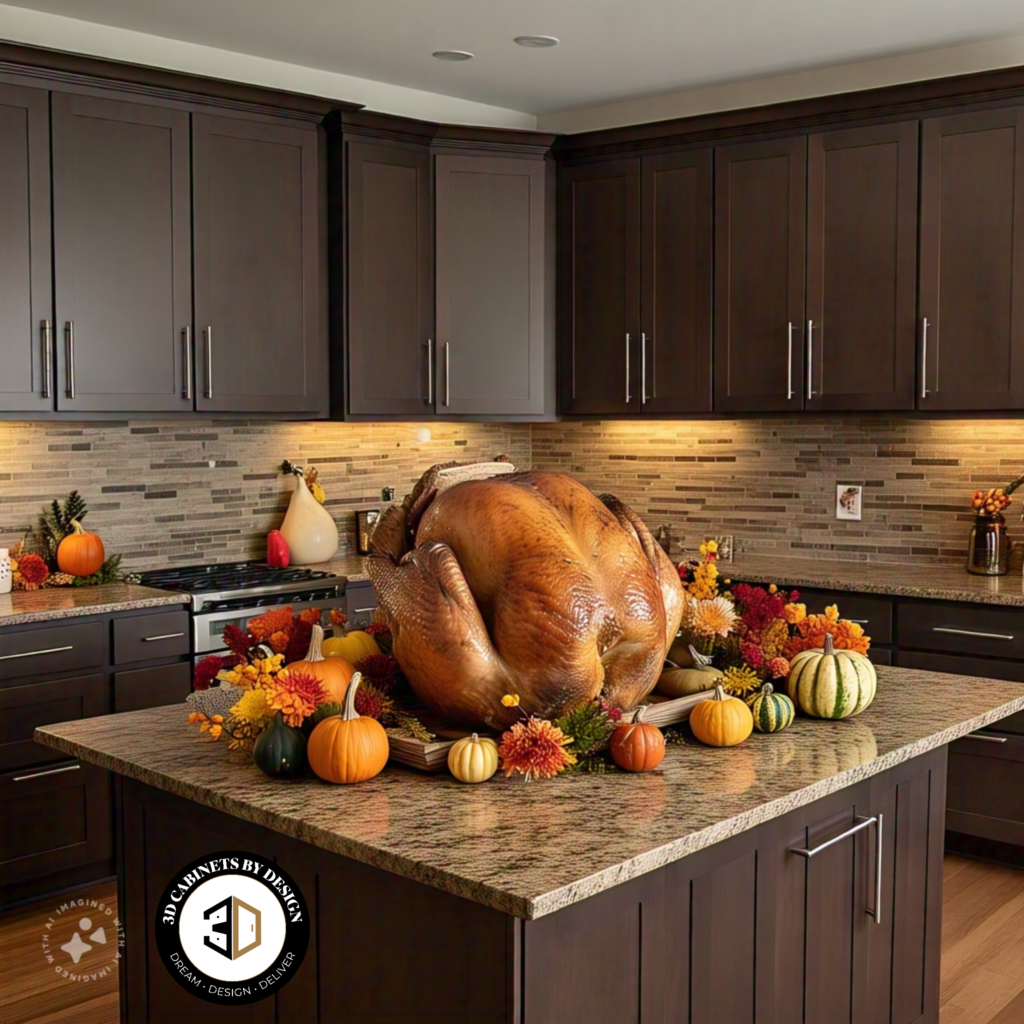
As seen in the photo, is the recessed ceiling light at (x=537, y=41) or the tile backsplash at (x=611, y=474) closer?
the recessed ceiling light at (x=537, y=41)

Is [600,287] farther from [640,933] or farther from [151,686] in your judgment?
[640,933]

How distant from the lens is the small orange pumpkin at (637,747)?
204 centimetres

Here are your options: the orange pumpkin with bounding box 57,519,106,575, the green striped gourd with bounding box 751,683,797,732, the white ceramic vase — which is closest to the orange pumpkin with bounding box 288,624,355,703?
the green striped gourd with bounding box 751,683,797,732

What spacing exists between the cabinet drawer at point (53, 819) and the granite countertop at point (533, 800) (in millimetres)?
1513

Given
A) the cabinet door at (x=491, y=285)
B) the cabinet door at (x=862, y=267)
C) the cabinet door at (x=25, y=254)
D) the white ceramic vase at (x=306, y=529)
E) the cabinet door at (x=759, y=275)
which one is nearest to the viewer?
the cabinet door at (x=25, y=254)

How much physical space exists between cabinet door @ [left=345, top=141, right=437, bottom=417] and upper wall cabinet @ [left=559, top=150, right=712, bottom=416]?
2.20 ft

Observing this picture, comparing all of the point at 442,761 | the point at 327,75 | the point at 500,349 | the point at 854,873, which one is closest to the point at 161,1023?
the point at 442,761

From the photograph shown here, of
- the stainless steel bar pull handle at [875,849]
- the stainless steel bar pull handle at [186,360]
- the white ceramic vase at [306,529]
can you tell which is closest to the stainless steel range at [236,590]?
the white ceramic vase at [306,529]

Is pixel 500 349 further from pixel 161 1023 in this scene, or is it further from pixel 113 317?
pixel 161 1023

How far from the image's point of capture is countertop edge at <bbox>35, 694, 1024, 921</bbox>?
1.58 m

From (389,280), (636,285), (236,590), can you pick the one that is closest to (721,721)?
(236,590)

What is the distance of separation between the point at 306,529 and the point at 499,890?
11.4 feet

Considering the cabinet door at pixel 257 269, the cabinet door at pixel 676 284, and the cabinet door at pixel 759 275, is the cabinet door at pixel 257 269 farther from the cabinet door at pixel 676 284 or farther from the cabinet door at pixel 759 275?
the cabinet door at pixel 759 275

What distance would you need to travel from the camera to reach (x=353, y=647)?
2359mm
